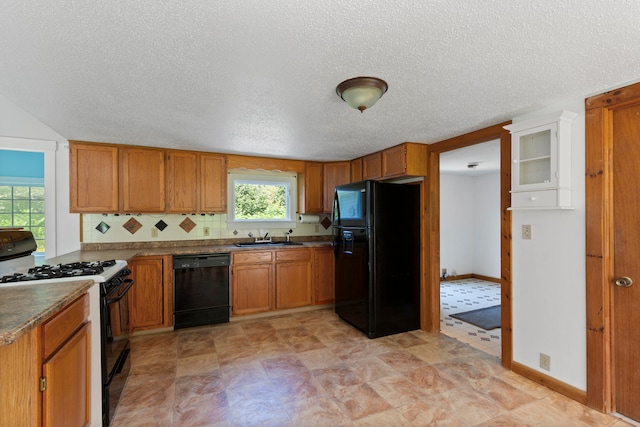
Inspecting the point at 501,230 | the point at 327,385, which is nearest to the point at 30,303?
the point at 327,385

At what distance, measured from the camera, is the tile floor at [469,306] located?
3.17 m

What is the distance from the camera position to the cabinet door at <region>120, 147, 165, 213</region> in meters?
3.47

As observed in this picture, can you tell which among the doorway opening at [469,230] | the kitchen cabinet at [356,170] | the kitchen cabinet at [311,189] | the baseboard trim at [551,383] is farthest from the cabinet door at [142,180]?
the doorway opening at [469,230]

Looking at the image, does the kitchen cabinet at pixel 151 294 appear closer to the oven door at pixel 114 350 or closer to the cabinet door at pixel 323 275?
the oven door at pixel 114 350

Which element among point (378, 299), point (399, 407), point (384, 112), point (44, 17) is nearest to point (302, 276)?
point (378, 299)

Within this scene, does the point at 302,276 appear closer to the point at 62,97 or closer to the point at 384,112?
the point at 384,112

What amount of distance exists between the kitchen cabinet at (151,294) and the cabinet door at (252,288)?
73 cm

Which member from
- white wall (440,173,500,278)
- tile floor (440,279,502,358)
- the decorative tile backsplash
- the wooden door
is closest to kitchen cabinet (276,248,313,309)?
the decorative tile backsplash

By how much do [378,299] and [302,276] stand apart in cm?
119

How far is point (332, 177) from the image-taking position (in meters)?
4.51

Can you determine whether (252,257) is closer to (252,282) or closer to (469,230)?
(252,282)

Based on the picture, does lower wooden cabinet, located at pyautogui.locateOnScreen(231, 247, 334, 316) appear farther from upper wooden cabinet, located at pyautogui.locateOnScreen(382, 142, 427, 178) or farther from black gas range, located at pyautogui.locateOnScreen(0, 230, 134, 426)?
upper wooden cabinet, located at pyautogui.locateOnScreen(382, 142, 427, 178)

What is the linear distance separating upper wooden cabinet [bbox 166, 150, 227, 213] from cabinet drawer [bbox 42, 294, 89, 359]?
2.12 m

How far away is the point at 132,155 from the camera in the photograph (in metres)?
3.50
